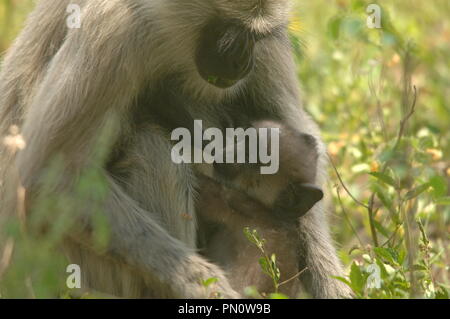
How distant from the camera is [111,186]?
5.59 m

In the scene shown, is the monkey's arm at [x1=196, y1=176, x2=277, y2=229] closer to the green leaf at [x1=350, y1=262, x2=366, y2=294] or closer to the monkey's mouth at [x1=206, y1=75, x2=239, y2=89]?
the monkey's mouth at [x1=206, y1=75, x2=239, y2=89]

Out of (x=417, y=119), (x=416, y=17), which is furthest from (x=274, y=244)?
(x=416, y=17)

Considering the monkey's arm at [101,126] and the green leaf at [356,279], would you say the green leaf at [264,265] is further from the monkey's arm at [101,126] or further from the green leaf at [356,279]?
the green leaf at [356,279]

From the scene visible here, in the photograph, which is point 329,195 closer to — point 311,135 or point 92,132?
point 311,135

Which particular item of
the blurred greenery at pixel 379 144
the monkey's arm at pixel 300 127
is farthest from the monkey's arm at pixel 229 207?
the blurred greenery at pixel 379 144

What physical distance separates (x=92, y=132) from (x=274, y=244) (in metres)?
1.33

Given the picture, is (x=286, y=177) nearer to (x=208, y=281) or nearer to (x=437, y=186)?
(x=437, y=186)

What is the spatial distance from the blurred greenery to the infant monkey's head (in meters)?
0.22

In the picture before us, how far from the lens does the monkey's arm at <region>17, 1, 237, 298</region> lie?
5.46 meters

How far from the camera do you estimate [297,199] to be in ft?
20.2

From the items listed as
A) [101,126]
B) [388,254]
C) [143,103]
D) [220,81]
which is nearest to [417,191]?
[388,254]

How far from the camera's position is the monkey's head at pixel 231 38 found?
570cm

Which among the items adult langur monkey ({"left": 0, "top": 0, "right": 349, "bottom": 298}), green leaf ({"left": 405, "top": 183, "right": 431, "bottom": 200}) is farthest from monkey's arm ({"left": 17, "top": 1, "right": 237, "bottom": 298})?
green leaf ({"left": 405, "top": 183, "right": 431, "bottom": 200})

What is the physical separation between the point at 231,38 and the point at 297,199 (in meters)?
1.12
